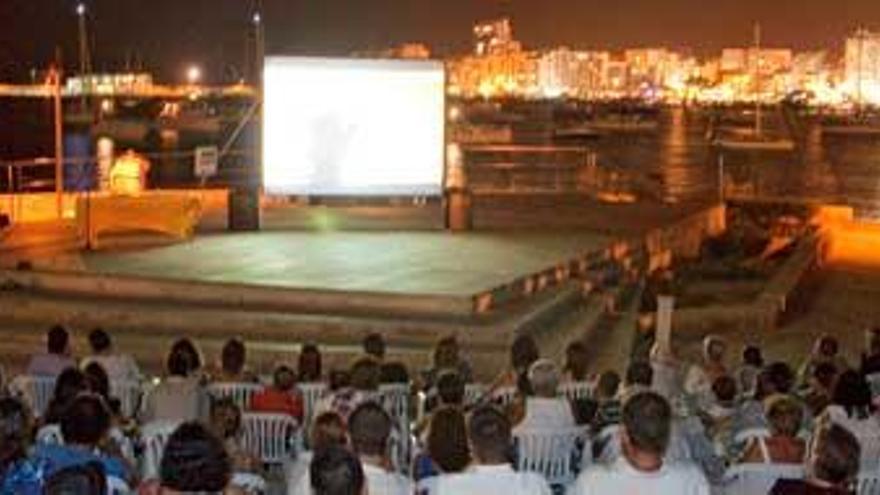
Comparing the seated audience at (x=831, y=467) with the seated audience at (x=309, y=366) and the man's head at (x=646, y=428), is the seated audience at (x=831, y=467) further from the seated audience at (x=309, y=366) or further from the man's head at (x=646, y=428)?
the seated audience at (x=309, y=366)

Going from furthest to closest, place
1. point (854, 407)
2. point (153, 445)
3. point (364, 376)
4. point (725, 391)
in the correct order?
point (725, 391)
point (364, 376)
point (854, 407)
point (153, 445)

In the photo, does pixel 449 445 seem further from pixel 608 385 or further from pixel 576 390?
pixel 576 390

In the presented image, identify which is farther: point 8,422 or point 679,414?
point 679,414

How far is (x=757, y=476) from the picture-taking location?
7.79 metres

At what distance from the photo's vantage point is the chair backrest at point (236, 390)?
9805 millimetres

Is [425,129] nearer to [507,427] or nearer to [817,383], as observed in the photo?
[817,383]

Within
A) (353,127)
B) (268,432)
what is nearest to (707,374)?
(268,432)

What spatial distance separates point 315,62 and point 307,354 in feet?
39.4

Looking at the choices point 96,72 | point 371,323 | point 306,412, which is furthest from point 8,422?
point 96,72

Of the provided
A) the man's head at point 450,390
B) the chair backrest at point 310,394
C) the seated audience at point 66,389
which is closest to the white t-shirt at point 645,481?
the man's head at point 450,390

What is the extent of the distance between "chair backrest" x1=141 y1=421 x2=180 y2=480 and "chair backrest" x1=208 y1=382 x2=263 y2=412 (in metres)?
1.38

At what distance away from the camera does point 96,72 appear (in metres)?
126

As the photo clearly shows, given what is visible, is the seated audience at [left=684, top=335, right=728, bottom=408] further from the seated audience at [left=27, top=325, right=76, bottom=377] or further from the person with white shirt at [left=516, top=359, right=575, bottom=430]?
the seated audience at [left=27, top=325, right=76, bottom=377]

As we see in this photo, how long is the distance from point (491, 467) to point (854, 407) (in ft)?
11.0
